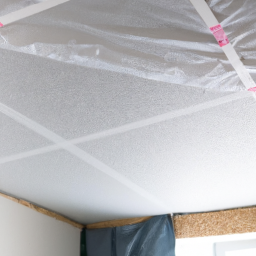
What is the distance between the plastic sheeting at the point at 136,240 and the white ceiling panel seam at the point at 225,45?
1455 mm

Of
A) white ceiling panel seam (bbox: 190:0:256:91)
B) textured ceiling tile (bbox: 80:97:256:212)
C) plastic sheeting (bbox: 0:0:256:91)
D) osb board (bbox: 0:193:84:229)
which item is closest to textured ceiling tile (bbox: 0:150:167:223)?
osb board (bbox: 0:193:84:229)

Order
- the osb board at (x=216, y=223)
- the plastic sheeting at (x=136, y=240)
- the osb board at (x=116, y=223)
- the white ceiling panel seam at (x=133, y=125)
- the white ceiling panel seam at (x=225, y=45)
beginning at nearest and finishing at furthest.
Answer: the white ceiling panel seam at (x=225, y=45) → the white ceiling panel seam at (x=133, y=125) → the osb board at (x=216, y=223) → the plastic sheeting at (x=136, y=240) → the osb board at (x=116, y=223)

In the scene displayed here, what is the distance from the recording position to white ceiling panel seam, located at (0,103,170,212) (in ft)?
4.53

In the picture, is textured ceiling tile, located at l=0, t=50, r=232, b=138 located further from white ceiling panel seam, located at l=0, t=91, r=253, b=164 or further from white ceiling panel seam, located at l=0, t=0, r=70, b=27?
white ceiling panel seam, located at l=0, t=0, r=70, b=27

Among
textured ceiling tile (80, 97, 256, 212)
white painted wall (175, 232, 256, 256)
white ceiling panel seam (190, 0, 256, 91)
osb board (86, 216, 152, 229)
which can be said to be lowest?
white painted wall (175, 232, 256, 256)

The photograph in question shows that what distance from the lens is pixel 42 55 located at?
1.00m

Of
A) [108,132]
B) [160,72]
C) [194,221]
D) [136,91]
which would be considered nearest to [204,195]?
[194,221]

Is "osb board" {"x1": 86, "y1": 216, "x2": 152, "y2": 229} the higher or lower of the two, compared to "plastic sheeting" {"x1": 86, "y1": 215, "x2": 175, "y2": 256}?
higher

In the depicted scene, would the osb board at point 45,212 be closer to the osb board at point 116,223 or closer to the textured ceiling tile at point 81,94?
the osb board at point 116,223

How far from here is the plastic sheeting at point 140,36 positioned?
34.5 inches

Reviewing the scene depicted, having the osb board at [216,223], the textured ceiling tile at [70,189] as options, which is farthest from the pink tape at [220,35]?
the osb board at [216,223]

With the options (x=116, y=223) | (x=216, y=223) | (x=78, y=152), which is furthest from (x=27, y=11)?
(x=116, y=223)

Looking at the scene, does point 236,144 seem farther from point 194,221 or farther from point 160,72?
point 194,221

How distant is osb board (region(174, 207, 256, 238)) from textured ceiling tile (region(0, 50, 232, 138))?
1.20 meters
